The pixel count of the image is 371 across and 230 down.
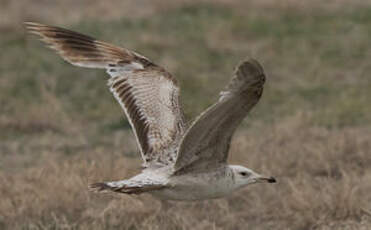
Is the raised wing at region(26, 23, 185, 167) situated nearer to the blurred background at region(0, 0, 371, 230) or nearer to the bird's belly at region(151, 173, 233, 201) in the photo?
the bird's belly at region(151, 173, 233, 201)

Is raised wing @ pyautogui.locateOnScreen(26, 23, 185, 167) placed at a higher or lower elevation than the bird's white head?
higher

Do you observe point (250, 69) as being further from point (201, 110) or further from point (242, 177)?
point (201, 110)

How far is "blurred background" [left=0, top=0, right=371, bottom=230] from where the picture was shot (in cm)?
671

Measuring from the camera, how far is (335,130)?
8.88 metres

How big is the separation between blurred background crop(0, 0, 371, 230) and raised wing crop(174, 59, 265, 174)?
2.91 feet

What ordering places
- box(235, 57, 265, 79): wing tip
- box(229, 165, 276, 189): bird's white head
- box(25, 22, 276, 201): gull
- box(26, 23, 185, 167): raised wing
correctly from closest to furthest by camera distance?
1. box(235, 57, 265, 79): wing tip
2. box(25, 22, 276, 201): gull
3. box(229, 165, 276, 189): bird's white head
4. box(26, 23, 185, 167): raised wing

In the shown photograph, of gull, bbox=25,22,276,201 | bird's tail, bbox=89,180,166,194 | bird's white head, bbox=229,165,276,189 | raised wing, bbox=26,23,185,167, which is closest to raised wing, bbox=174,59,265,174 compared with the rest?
gull, bbox=25,22,276,201

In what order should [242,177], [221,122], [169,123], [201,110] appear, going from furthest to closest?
[201,110] → [169,123] → [242,177] → [221,122]

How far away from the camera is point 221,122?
5.09m

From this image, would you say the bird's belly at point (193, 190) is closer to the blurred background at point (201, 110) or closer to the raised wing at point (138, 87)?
the raised wing at point (138, 87)

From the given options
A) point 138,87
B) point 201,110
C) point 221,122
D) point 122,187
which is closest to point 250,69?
point 221,122

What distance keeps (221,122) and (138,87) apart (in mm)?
1340

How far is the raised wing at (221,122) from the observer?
15.6 feet

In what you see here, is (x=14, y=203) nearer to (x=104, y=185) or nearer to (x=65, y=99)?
(x=104, y=185)
